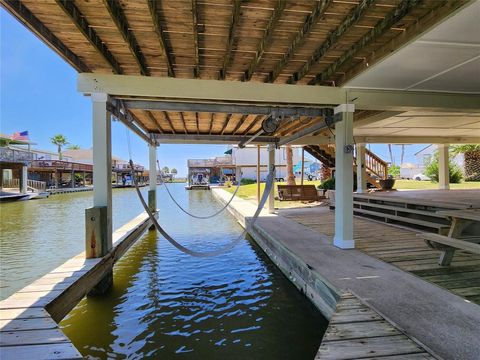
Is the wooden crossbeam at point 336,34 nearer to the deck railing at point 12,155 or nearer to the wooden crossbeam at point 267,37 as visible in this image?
the wooden crossbeam at point 267,37

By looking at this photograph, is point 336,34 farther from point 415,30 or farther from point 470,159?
point 470,159

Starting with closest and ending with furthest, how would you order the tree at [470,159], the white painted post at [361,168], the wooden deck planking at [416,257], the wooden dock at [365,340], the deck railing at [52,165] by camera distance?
the wooden dock at [365,340] < the wooden deck planking at [416,257] < the white painted post at [361,168] < the tree at [470,159] < the deck railing at [52,165]

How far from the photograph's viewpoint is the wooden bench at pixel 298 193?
465 inches

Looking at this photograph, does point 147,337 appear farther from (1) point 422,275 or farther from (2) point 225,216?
(2) point 225,216

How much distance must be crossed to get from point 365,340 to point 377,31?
282cm

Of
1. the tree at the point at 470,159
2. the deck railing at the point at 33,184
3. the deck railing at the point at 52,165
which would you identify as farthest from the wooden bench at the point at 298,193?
the deck railing at the point at 52,165

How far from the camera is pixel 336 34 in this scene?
3.11m

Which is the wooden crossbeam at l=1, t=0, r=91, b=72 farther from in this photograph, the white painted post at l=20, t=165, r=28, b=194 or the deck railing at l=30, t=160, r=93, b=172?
the deck railing at l=30, t=160, r=93, b=172

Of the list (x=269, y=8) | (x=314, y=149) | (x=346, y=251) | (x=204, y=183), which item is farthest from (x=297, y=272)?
(x=204, y=183)

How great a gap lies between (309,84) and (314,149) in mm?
8217

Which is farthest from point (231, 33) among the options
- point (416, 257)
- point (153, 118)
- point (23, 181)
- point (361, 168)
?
point (23, 181)

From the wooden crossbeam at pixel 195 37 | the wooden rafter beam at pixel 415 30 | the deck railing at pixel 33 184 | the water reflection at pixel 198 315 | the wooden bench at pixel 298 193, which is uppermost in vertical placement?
the wooden crossbeam at pixel 195 37

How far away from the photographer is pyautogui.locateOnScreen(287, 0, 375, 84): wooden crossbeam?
2643 mm

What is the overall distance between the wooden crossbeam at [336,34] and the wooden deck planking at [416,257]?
2731mm
